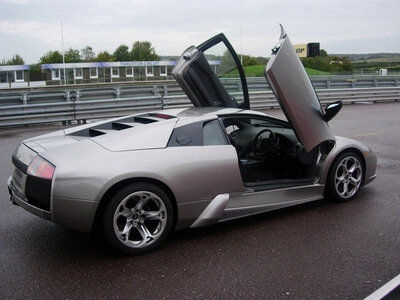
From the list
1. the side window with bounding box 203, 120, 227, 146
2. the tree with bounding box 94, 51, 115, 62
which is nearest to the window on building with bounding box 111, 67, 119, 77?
the tree with bounding box 94, 51, 115, 62

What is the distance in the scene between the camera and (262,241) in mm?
3885

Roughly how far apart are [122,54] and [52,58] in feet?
55.0

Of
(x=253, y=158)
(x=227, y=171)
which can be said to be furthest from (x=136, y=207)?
(x=253, y=158)

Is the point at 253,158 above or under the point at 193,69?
under

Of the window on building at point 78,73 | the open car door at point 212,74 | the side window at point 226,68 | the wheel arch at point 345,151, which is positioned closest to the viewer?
the wheel arch at point 345,151

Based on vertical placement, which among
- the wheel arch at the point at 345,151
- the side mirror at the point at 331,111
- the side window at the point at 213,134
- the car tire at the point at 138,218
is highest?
the side mirror at the point at 331,111

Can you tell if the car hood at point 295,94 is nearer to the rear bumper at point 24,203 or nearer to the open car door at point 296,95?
the open car door at point 296,95

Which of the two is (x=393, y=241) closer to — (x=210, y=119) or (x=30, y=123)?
(x=210, y=119)

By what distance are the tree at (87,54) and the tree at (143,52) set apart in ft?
31.7

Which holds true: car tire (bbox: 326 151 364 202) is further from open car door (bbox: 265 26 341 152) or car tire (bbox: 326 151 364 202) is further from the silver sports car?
open car door (bbox: 265 26 341 152)

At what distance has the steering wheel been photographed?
507cm

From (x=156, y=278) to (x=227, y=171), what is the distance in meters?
1.26

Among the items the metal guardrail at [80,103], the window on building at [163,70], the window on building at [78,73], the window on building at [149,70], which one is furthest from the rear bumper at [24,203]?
the window on building at [149,70]

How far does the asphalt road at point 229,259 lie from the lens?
9.91ft
